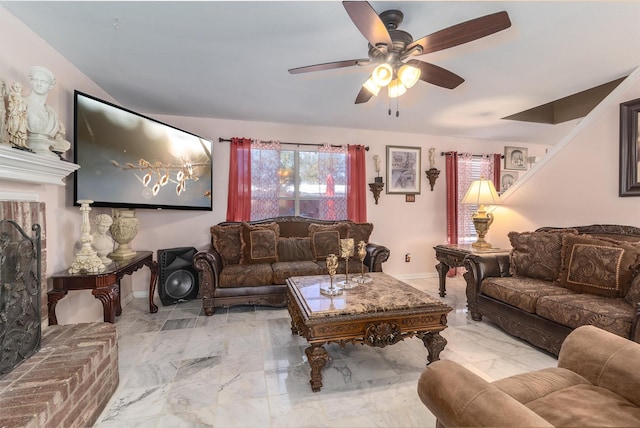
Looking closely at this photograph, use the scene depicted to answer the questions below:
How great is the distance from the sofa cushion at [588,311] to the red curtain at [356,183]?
2.41 m

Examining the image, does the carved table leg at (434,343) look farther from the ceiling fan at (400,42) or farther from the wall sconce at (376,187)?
the wall sconce at (376,187)

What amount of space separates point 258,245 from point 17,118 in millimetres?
2251

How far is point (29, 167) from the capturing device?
5.32 ft

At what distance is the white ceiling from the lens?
1.73 meters

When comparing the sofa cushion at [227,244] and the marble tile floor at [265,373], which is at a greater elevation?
the sofa cushion at [227,244]

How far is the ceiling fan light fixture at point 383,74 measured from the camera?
1.70 m

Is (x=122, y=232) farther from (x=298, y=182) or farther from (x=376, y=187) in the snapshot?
(x=376, y=187)

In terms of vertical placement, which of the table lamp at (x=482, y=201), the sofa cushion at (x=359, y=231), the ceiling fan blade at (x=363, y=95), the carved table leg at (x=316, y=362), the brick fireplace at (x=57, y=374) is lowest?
the carved table leg at (x=316, y=362)

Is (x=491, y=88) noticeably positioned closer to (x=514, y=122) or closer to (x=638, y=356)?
(x=514, y=122)

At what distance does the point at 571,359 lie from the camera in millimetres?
1286

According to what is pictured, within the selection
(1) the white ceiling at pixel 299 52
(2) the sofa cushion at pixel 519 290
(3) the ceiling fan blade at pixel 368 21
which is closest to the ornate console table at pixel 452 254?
(2) the sofa cushion at pixel 519 290

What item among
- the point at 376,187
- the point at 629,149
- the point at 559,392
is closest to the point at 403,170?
the point at 376,187

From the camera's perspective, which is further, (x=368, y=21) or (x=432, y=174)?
(x=432, y=174)

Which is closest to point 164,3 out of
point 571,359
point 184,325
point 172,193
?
point 172,193
